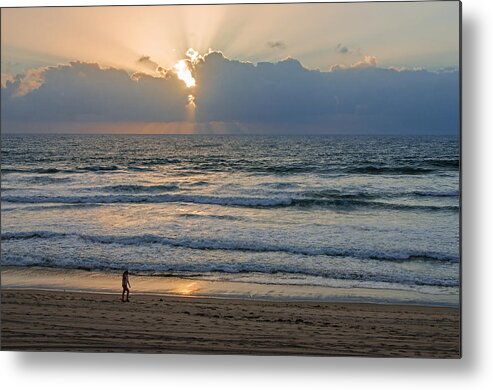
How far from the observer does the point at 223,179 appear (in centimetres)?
427

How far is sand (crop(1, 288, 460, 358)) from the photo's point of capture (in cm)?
400

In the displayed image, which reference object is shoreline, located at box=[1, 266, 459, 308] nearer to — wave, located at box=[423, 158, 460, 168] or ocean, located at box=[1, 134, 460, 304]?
ocean, located at box=[1, 134, 460, 304]

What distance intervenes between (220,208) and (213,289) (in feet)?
1.56

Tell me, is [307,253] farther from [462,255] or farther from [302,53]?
[302,53]

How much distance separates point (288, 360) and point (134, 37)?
203 centimetres

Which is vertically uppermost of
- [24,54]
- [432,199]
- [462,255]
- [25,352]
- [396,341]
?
[24,54]

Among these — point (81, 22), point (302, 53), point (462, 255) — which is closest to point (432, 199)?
point (462, 255)

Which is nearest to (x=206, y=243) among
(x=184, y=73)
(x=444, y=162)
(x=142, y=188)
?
(x=142, y=188)

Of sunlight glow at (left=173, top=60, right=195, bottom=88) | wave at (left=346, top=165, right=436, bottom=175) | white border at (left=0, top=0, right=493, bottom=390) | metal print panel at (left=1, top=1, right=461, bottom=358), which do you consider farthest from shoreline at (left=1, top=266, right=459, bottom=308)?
sunlight glow at (left=173, top=60, right=195, bottom=88)

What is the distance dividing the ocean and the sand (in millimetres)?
173

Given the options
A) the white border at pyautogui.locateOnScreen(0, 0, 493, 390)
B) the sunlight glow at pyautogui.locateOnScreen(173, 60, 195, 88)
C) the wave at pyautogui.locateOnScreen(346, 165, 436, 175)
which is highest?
the sunlight glow at pyautogui.locateOnScreen(173, 60, 195, 88)

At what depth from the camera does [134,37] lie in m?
→ 4.16

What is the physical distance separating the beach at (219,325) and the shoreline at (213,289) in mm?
17

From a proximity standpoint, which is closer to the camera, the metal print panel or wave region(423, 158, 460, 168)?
wave region(423, 158, 460, 168)
